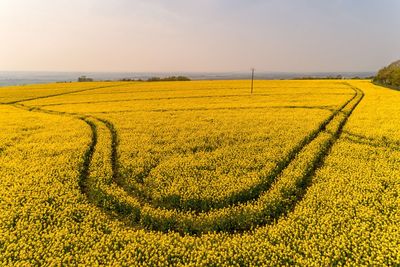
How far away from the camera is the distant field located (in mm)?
9250

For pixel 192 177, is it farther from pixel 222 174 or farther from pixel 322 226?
pixel 322 226

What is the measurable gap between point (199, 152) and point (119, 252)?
343 inches

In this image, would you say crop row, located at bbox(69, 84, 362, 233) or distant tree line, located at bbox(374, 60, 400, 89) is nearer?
crop row, located at bbox(69, 84, 362, 233)

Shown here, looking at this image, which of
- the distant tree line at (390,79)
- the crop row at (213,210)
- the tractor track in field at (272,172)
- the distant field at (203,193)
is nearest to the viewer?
the distant field at (203,193)

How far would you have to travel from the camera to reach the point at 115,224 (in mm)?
10789

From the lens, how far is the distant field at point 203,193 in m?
9.25

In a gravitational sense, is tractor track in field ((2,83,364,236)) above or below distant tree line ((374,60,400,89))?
below

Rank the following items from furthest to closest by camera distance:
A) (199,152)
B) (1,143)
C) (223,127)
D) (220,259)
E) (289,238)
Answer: (223,127) → (1,143) → (199,152) → (289,238) → (220,259)

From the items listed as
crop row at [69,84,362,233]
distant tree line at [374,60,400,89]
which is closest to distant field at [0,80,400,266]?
crop row at [69,84,362,233]

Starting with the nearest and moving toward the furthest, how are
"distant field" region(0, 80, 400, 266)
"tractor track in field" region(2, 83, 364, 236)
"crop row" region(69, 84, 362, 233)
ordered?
"distant field" region(0, 80, 400, 266) < "crop row" region(69, 84, 362, 233) < "tractor track in field" region(2, 83, 364, 236)

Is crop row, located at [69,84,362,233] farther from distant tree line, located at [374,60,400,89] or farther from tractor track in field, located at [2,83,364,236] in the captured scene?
distant tree line, located at [374,60,400,89]

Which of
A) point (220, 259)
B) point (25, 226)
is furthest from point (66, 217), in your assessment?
point (220, 259)

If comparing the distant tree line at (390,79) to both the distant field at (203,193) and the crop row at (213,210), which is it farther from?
the crop row at (213,210)

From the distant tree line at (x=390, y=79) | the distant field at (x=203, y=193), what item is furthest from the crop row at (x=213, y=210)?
the distant tree line at (x=390, y=79)
